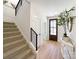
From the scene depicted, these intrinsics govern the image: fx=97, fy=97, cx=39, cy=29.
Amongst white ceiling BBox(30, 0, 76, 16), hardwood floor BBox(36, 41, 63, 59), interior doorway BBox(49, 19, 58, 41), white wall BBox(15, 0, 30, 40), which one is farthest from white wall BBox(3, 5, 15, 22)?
interior doorway BBox(49, 19, 58, 41)

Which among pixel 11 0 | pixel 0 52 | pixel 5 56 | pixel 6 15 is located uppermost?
pixel 11 0

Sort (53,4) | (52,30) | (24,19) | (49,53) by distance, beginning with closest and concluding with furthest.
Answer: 1. (24,19)
2. (49,53)
3. (53,4)
4. (52,30)

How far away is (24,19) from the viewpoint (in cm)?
498

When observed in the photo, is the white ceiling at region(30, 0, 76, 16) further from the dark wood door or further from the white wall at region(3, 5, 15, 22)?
the dark wood door

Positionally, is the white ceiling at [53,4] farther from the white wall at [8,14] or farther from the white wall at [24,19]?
the white wall at [8,14]

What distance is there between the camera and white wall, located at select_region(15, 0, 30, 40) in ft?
16.1

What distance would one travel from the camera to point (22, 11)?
16.8 feet

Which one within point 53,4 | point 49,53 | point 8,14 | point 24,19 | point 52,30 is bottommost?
point 49,53

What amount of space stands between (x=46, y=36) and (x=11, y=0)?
18.7 ft

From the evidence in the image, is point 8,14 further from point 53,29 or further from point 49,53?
point 53,29

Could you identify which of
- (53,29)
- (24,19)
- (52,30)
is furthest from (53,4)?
(52,30)

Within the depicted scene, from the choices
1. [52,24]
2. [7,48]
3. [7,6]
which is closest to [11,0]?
[7,6]

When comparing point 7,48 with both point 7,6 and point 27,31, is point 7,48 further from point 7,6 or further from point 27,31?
point 7,6

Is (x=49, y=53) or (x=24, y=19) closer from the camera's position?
(x=24, y=19)
